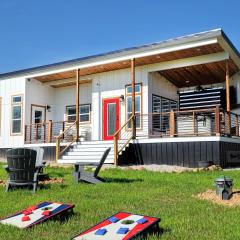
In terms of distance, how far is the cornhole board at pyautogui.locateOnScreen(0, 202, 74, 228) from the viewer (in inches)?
189

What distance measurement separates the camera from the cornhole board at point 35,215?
4796 mm

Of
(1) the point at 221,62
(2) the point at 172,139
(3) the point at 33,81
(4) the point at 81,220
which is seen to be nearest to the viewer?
(4) the point at 81,220

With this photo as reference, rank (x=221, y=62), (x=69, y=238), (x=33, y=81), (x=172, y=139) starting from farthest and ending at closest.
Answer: (x=33, y=81)
(x=221, y=62)
(x=172, y=139)
(x=69, y=238)

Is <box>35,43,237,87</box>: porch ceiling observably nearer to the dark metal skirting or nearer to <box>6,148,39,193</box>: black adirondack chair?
the dark metal skirting

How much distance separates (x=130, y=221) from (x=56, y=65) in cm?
1533

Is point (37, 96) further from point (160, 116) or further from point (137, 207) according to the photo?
point (137, 207)

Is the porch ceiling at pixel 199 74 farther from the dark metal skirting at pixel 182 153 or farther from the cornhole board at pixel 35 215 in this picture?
the cornhole board at pixel 35 215

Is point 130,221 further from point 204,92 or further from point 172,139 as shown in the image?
point 204,92

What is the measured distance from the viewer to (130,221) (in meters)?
4.39

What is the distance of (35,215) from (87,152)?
11.1 meters

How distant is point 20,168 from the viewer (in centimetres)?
792

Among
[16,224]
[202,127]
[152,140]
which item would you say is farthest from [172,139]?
[16,224]

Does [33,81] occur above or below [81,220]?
above

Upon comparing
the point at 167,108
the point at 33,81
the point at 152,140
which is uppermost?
the point at 33,81
